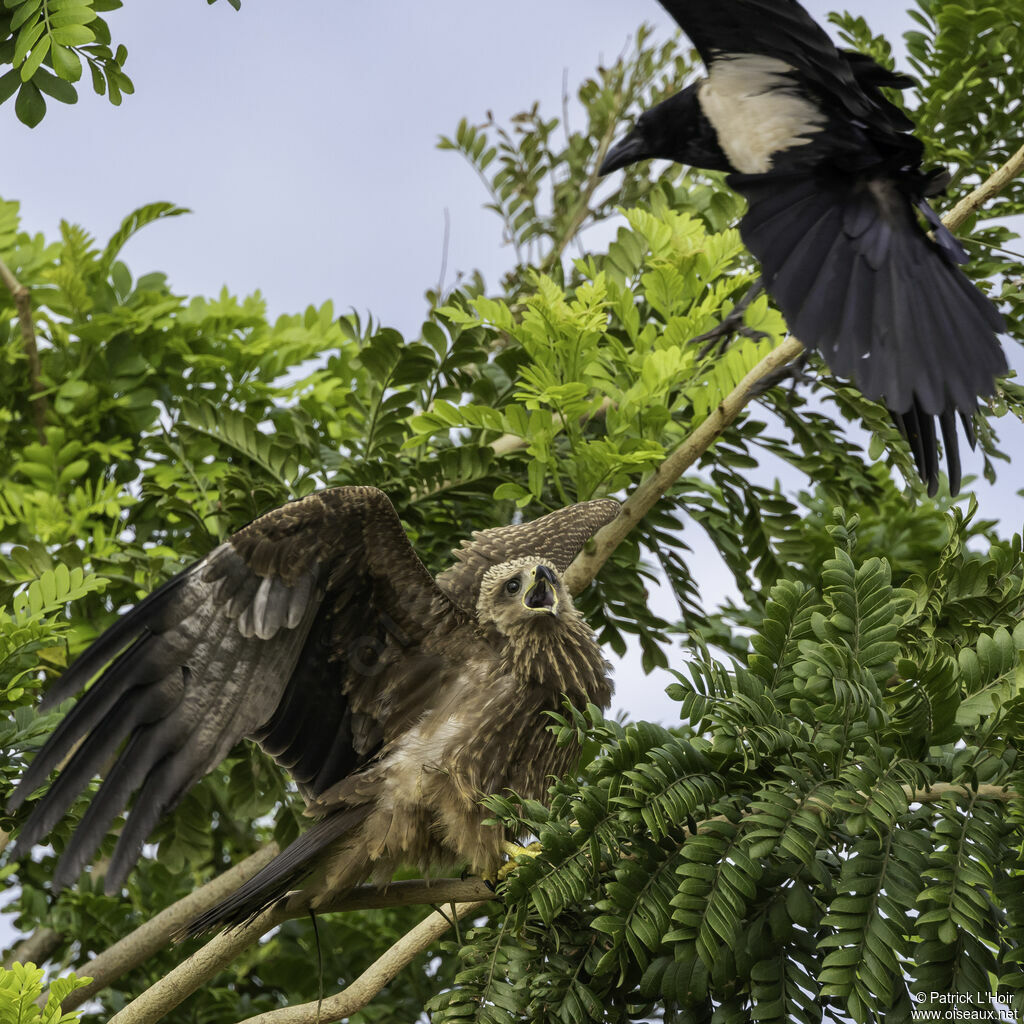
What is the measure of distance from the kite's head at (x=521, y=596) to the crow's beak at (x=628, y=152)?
4.80 feet

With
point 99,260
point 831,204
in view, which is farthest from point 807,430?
point 99,260

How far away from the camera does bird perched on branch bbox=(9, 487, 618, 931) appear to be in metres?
2.65

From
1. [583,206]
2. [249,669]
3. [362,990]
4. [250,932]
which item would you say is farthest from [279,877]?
[583,206]

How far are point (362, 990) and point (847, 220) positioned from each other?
214 centimetres

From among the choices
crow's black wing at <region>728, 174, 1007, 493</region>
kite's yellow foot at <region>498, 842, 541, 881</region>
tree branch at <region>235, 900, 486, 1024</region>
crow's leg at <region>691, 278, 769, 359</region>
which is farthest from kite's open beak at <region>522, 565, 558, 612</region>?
crow's leg at <region>691, 278, 769, 359</region>

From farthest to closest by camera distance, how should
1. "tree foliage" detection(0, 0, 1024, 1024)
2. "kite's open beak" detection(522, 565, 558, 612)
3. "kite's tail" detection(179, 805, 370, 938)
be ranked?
"kite's open beak" detection(522, 565, 558, 612), "kite's tail" detection(179, 805, 370, 938), "tree foliage" detection(0, 0, 1024, 1024)

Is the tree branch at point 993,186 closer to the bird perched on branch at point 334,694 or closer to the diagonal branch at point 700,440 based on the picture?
the diagonal branch at point 700,440

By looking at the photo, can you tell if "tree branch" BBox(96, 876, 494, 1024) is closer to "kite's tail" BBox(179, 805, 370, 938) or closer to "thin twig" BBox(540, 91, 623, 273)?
"kite's tail" BBox(179, 805, 370, 938)

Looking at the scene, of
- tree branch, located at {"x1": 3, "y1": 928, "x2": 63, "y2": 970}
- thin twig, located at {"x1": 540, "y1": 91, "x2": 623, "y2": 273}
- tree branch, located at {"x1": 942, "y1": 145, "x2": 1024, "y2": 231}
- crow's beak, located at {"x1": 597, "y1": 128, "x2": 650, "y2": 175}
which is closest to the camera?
tree branch, located at {"x1": 942, "y1": 145, "x2": 1024, "y2": 231}

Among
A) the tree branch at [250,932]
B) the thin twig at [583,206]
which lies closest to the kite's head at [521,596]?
the tree branch at [250,932]

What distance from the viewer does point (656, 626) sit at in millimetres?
4086

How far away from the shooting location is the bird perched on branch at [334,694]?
2.65m

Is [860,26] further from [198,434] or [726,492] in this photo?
[198,434]

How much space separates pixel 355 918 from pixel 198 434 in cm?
194
